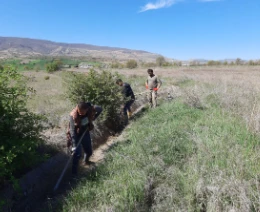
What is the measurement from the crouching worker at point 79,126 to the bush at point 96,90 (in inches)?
66.8

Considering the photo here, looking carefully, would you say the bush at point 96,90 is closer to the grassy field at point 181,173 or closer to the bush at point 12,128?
the grassy field at point 181,173

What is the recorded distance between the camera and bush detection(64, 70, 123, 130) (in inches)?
292

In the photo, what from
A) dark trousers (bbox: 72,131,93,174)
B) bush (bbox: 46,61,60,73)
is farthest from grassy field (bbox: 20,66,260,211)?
bush (bbox: 46,61,60,73)

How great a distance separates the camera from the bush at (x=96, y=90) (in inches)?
292

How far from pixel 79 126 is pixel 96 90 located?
227 cm

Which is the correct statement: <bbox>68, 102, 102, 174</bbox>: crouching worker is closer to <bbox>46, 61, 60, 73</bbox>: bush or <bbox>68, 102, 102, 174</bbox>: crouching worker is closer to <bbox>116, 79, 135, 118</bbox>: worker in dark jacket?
<bbox>116, 79, 135, 118</bbox>: worker in dark jacket

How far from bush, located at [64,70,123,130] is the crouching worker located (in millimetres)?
1696

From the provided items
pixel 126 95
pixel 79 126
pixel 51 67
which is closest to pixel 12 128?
pixel 79 126

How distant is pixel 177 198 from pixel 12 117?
2.96m

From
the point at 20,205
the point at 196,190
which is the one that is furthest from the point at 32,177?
the point at 196,190

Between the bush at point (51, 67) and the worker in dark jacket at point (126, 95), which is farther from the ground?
the bush at point (51, 67)

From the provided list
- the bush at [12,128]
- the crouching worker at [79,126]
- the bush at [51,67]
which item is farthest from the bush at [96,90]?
the bush at [51,67]

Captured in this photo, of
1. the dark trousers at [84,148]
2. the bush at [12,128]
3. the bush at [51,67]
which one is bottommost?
the dark trousers at [84,148]

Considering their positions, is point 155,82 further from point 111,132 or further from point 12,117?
point 12,117
